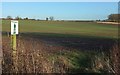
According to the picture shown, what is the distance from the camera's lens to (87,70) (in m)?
11.2

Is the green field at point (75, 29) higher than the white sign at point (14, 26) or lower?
lower

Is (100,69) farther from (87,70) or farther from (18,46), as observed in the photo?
(18,46)

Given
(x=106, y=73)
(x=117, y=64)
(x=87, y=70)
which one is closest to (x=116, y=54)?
Answer: (x=117, y=64)

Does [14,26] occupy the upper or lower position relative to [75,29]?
upper

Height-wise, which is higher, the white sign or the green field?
the white sign

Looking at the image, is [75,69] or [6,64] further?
[75,69]

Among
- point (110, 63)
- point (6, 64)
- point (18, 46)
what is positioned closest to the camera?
point (110, 63)

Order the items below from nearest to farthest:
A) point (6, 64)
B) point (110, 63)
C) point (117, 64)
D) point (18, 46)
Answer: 1. point (117, 64)
2. point (110, 63)
3. point (6, 64)
4. point (18, 46)

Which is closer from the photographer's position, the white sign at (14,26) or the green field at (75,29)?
the white sign at (14,26)

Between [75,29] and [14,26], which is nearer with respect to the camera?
[14,26]

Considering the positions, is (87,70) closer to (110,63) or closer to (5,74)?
(110,63)

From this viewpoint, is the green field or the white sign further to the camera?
the green field

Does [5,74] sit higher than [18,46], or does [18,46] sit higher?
[18,46]

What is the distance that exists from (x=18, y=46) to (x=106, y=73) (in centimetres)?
303
